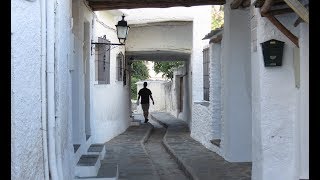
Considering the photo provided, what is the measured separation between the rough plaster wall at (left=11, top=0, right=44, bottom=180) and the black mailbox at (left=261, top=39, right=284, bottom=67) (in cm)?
274

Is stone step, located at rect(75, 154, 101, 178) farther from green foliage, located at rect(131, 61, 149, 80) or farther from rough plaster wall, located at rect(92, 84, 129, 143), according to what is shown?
green foliage, located at rect(131, 61, 149, 80)

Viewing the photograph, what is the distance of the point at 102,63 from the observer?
40.8 ft

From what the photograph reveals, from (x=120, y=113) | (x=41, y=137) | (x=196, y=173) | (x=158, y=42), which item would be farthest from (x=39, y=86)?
(x=158, y=42)

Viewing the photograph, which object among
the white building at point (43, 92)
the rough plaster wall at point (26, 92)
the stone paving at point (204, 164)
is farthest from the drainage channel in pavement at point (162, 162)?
the rough plaster wall at point (26, 92)

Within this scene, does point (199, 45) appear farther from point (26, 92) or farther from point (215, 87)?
point (26, 92)

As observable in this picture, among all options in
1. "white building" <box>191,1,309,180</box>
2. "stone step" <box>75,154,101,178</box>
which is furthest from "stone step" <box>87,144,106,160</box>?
"white building" <box>191,1,309,180</box>

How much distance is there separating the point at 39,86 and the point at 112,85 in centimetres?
925

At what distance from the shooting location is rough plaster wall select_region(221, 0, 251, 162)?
943cm

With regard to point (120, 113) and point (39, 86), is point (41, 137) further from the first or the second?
point (120, 113)

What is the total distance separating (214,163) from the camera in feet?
30.8

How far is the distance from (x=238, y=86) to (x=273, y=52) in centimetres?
352

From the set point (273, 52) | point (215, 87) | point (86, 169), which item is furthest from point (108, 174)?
point (215, 87)

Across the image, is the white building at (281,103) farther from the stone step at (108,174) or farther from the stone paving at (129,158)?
the stone paving at (129,158)

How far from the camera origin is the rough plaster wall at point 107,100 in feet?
37.7
